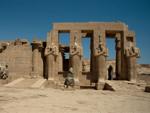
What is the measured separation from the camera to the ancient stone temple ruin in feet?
79.0

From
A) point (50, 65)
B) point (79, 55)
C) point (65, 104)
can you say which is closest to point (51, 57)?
point (50, 65)

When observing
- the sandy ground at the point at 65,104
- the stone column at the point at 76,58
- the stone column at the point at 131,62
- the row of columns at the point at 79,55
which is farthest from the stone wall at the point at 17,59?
the sandy ground at the point at 65,104

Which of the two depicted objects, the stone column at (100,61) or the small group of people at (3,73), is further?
the stone column at (100,61)

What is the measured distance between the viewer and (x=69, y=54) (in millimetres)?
24391

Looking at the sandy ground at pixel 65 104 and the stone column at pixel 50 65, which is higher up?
the stone column at pixel 50 65

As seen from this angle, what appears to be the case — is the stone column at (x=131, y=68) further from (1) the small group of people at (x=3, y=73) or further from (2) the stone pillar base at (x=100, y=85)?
(1) the small group of people at (x=3, y=73)

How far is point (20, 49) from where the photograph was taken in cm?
2486

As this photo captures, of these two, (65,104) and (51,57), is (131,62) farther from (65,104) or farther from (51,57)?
(65,104)

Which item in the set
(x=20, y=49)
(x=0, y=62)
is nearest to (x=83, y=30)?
(x=20, y=49)

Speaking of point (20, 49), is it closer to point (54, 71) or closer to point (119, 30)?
point (54, 71)

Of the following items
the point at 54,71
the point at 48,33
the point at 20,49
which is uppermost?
the point at 48,33

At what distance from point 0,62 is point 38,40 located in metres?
4.65

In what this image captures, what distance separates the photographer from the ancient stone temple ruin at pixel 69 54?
24094 mm

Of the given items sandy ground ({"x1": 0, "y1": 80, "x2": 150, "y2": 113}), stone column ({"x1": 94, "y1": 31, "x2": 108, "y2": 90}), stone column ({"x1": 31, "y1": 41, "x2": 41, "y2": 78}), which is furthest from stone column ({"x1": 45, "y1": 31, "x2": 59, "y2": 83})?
sandy ground ({"x1": 0, "y1": 80, "x2": 150, "y2": 113})
